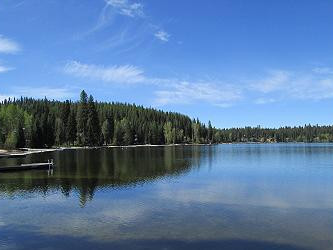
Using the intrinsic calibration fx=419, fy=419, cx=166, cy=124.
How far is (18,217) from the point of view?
32344 mm

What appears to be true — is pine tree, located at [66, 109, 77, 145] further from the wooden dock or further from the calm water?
the calm water

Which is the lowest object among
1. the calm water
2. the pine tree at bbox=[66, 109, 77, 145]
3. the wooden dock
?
the calm water

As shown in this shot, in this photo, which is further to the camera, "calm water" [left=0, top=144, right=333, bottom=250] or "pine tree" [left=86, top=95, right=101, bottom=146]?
"pine tree" [left=86, top=95, right=101, bottom=146]

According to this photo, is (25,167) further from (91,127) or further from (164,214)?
(91,127)

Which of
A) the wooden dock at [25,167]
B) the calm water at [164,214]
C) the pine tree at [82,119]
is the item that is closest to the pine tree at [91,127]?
the pine tree at [82,119]

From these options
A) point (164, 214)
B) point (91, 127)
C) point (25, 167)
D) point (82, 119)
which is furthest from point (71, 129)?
point (164, 214)

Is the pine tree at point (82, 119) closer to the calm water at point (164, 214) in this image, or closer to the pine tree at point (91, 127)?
the pine tree at point (91, 127)

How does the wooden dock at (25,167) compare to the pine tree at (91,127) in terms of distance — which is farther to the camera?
the pine tree at (91,127)

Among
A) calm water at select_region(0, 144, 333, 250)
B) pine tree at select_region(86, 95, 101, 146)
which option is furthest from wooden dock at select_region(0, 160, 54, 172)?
pine tree at select_region(86, 95, 101, 146)

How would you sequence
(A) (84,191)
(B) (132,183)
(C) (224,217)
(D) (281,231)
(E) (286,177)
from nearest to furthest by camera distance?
1. (D) (281,231)
2. (C) (224,217)
3. (A) (84,191)
4. (B) (132,183)
5. (E) (286,177)

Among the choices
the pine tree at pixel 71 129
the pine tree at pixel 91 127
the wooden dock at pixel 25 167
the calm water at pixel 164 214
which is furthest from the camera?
the pine tree at pixel 91 127

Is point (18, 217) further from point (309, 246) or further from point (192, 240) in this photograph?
point (309, 246)

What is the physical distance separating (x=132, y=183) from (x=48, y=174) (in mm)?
17696

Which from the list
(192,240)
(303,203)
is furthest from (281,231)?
(303,203)
